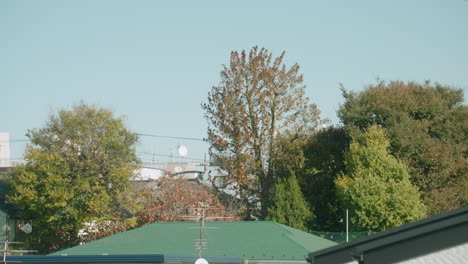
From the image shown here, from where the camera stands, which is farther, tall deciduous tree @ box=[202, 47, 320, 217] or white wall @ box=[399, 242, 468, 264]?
tall deciduous tree @ box=[202, 47, 320, 217]

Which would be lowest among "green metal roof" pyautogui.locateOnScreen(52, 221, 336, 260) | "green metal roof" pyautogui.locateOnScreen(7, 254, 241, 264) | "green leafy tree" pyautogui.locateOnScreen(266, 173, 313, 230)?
"green metal roof" pyautogui.locateOnScreen(7, 254, 241, 264)

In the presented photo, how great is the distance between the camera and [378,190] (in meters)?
44.6

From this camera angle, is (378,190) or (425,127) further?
(425,127)

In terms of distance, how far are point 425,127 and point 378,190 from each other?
8.58 meters

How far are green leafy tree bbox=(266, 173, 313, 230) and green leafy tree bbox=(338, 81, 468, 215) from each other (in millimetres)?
6815

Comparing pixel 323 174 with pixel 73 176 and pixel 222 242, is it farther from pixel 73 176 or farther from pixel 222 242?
pixel 222 242

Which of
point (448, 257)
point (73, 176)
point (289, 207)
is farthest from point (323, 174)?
point (448, 257)

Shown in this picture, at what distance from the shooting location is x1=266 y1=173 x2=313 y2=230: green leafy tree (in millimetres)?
48031

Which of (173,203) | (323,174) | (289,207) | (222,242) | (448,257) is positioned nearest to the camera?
(448,257)

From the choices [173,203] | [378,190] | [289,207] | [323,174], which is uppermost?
[323,174]

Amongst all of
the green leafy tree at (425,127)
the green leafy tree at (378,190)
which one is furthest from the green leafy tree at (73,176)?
the green leafy tree at (425,127)

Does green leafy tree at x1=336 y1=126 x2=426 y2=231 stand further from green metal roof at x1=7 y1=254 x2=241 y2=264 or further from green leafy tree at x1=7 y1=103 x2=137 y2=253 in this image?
green metal roof at x1=7 y1=254 x2=241 y2=264

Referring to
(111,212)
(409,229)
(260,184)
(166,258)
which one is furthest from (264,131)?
(409,229)

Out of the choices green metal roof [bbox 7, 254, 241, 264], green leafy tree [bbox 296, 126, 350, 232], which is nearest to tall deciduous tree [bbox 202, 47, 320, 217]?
green leafy tree [bbox 296, 126, 350, 232]
